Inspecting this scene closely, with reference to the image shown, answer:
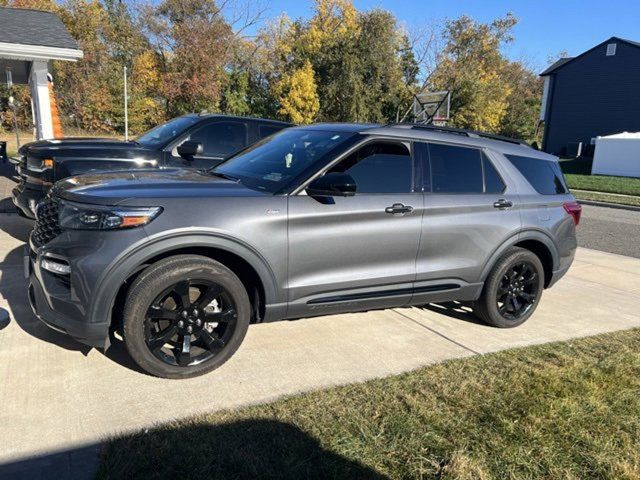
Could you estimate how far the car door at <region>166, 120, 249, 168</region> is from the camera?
7.25 m

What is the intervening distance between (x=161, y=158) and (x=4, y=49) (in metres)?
8.57

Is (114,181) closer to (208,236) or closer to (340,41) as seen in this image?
(208,236)

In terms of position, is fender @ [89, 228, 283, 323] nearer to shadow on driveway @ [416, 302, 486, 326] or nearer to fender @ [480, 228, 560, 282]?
fender @ [480, 228, 560, 282]

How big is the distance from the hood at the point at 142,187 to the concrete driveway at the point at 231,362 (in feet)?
3.87

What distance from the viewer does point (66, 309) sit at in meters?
3.22

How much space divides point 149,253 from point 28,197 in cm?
403

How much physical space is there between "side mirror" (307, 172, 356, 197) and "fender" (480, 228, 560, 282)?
5.61 feet

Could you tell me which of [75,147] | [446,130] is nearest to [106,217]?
[446,130]

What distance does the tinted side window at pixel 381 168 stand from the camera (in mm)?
4043

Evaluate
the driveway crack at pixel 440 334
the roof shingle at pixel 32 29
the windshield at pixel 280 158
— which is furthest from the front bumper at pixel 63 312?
the roof shingle at pixel 32 29

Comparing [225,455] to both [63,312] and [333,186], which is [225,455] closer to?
[63,312]

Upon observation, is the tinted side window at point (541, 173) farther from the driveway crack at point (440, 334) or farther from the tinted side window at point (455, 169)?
the driveway crack at point (440, 334)

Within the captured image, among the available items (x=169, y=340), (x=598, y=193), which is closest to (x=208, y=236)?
(x=169, y=340)

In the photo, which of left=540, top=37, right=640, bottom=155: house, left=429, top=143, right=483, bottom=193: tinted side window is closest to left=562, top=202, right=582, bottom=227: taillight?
left=429, top=143, right=483, bottom=193: tinted side window
